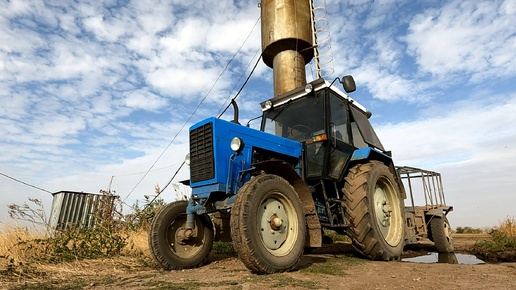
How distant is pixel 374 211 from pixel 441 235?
3.14m

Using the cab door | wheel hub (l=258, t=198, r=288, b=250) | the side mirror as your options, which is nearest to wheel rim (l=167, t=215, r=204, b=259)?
wheel hub (l=258, t=198, r=288, b=250)

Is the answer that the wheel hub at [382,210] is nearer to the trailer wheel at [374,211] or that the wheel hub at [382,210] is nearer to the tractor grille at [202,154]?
the trailer wheel at [374,211]

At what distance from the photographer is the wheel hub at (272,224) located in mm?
3779

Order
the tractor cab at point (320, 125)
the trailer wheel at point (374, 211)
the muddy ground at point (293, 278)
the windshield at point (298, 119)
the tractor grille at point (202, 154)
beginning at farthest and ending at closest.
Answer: the windshield at point (298, 119) → the tractor cab at point (320, 125) → the trailer wheel at point (374, 211) → the tractor grille at point (202, 154) → the muddy ground at point (293, 278)

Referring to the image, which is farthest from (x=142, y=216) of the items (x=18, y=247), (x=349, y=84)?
(x=349, y=84)

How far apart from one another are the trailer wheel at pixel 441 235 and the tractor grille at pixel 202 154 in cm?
564

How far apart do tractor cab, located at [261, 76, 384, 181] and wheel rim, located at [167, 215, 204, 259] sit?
6.02ft

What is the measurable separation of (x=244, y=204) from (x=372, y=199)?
101 inches

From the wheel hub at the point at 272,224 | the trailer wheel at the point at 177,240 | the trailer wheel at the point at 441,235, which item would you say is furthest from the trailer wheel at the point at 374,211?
the trailer wheel at the point at 177,240

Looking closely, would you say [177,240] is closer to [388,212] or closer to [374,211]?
[374,211]

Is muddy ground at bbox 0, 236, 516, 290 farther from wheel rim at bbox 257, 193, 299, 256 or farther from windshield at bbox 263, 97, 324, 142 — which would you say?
windshield at bbox 263, 97, 324, 142

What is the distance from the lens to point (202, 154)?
14.4 feet

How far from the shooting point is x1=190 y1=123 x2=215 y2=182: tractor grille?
167 inches

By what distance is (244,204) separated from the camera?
136 inches
